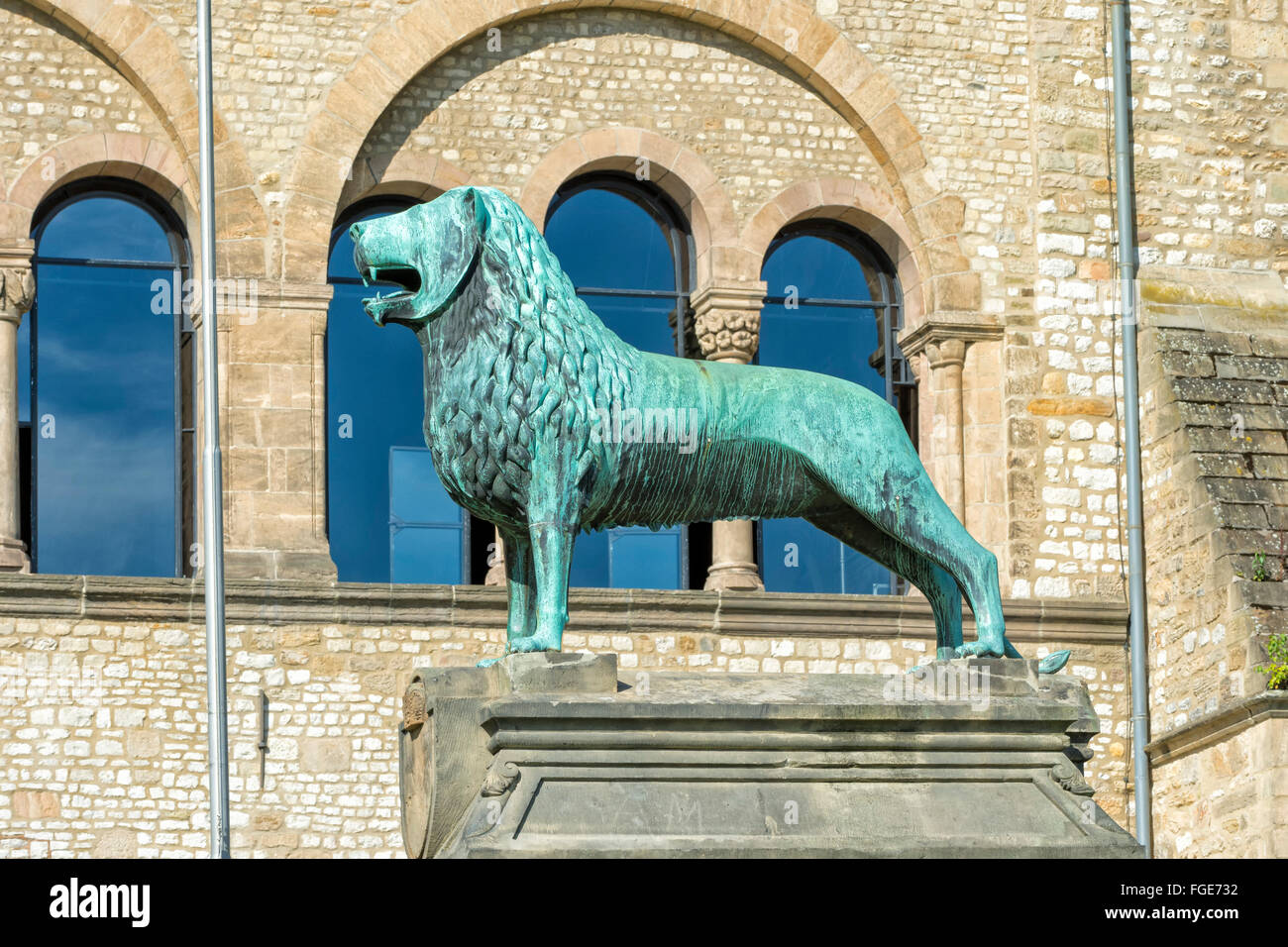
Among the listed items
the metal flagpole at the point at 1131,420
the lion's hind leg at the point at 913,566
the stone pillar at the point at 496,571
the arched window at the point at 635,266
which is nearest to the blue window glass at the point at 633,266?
the arched window at the point at 635,266

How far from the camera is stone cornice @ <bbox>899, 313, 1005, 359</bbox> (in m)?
19.8

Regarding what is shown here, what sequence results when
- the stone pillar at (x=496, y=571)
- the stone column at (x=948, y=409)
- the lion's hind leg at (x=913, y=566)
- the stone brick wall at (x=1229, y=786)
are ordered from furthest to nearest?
the stone column at (x=948, y=409)
the stone pillar at (x=496, y=571)
the stone brick wall at (x=1229, y=786)
the lion's hind leg at (x=913, y=566)

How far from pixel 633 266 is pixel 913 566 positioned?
435 inches

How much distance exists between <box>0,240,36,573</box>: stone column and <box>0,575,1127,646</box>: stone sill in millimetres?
496

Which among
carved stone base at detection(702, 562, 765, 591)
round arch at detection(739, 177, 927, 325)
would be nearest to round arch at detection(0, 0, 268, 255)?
round arch at detection(739, 177, 927, 325)

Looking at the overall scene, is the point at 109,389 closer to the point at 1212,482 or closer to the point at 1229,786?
the point at 1212,482

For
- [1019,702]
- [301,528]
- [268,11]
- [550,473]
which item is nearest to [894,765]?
[1019,702]

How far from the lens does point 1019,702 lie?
844 centimetres

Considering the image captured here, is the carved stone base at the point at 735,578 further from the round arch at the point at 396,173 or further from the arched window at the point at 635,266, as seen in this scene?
the round arch at the point at 396,173

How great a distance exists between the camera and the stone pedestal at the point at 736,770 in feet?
26.1

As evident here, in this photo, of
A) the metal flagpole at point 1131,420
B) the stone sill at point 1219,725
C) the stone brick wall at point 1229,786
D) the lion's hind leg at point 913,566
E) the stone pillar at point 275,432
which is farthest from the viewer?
the metal flagpole at point 1131,420

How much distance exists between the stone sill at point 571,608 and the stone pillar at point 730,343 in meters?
0.35

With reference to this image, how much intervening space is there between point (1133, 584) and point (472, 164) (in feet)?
19.2

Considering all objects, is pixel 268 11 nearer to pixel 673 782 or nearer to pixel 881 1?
pixel 881 1
